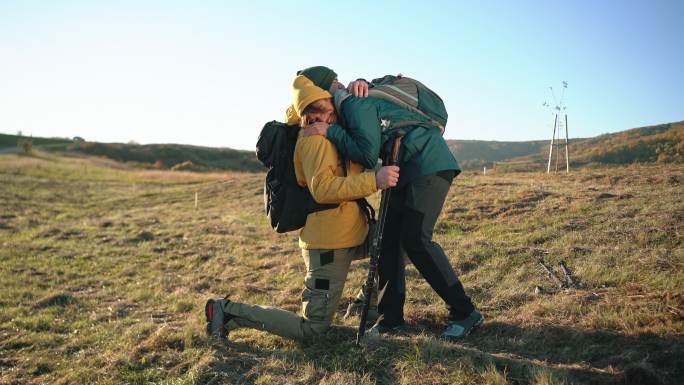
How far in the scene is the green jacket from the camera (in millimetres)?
4598

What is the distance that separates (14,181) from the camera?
3319 cm

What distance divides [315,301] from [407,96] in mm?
2201

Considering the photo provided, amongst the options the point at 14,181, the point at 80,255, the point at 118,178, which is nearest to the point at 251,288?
the point at 80,255

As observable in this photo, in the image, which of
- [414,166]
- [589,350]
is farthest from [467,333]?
[414,166]

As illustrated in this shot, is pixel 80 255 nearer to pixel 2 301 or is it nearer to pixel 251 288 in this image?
pixel 2 301

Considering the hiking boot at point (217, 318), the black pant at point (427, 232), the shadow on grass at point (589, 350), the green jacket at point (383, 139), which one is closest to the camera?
the shadow on grass at point (589, 350)

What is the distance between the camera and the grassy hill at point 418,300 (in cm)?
432

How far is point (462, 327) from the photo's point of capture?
5.01m

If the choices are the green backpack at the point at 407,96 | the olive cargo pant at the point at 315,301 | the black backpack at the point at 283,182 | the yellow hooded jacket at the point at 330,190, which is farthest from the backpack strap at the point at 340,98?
the olive cargo pant at the point at 315,301

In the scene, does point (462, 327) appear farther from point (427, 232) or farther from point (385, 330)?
point (427, 232)

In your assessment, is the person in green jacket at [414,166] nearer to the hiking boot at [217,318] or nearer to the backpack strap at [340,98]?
the backpack strap at [340,98]

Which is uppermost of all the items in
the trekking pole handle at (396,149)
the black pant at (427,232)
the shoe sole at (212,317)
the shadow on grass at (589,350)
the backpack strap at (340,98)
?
the backpack strap at (340,98)

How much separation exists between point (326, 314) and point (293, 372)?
66cm

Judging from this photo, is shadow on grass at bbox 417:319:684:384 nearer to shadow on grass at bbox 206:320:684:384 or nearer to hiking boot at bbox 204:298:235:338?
shadow on grass at bbox 206:320:684:384
